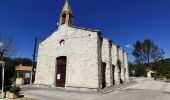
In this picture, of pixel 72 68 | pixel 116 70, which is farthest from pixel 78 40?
pixel 116 70

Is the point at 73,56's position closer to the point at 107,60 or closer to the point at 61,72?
the point at 61,72

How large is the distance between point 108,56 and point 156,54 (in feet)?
158

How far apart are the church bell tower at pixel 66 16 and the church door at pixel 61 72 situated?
509 cm

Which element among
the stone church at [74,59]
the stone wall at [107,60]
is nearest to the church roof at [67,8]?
the stone church at [74,59]

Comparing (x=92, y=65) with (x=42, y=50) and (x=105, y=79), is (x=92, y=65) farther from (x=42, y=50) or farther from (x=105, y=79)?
(x=42, y=50)

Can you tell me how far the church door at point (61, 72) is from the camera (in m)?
21.4

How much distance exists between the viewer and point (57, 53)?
22.8 meters

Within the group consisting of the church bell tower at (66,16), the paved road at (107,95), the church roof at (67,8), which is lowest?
the paved road at (107,95)

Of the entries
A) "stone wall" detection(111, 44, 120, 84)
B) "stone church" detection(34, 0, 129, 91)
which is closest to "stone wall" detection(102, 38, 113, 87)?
"stone church" detection(34, 0, 129, 91)

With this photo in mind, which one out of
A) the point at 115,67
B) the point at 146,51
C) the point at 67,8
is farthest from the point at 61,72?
the point at 146,51

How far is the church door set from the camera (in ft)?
70.1

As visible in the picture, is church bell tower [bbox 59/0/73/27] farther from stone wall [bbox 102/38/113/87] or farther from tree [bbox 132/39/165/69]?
tree [bbox 132/39/165/69]

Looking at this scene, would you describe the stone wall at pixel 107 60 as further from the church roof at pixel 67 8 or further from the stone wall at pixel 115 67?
the church roof at pixel 67 8

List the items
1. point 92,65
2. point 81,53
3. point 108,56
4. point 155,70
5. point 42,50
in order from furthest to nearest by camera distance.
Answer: point 155,70 < point 42,50 < point 108,56 < point 81,53 < point 92,65
